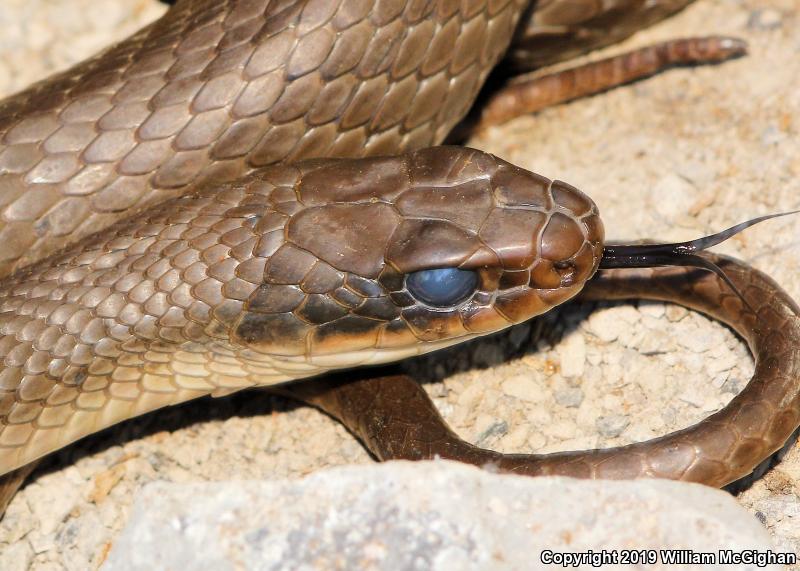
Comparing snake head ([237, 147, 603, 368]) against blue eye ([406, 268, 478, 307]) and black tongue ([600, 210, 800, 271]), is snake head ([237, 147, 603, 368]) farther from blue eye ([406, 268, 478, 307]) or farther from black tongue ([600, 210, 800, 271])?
black tongue ([600, 210, 800, 271])

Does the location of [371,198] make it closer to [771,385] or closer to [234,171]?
[234,171]

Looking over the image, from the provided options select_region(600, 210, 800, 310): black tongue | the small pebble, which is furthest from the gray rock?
select_region(600, 210, 800, 310): black tongue

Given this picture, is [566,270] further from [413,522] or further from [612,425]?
[413,522]

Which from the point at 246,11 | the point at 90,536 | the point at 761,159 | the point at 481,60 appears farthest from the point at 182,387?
the point at 761,159

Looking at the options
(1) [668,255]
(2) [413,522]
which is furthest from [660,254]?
(2) [413,522]

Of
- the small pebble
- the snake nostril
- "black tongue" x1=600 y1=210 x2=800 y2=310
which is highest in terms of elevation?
the snake nostril

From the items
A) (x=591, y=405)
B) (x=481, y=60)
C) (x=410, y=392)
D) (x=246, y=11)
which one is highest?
(x=246, y=11)
